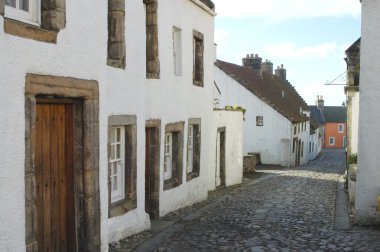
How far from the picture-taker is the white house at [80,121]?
5418 millimetres

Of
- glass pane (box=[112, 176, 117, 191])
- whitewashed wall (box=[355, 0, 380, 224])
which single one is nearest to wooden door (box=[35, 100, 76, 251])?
glass pane (box=[112, 176, 117, 191])

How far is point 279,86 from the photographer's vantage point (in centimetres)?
4341

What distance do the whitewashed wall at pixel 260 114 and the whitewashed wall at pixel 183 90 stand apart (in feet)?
55.1

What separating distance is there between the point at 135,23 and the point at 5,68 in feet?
16.0

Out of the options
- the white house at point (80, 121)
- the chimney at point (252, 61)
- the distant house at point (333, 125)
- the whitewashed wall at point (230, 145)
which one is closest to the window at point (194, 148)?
the whitewashed wall at point (230, 145)

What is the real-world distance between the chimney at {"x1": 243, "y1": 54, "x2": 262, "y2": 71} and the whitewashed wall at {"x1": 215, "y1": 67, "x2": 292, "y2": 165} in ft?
26.7

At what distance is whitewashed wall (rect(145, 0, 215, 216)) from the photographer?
468 inches

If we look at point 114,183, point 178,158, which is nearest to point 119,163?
point 114,183

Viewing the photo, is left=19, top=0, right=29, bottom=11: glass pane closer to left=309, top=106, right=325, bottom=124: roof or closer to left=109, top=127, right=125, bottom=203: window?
left=109, top=127, right=125, bottom=203: window

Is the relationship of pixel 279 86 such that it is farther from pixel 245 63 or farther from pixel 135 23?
pixel 135 23

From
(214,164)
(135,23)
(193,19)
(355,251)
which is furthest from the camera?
(214,164)

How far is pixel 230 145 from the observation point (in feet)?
64.6

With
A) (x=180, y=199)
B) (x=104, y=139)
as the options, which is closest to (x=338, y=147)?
(x=180, y=199)

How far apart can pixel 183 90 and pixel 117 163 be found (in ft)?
15.0
